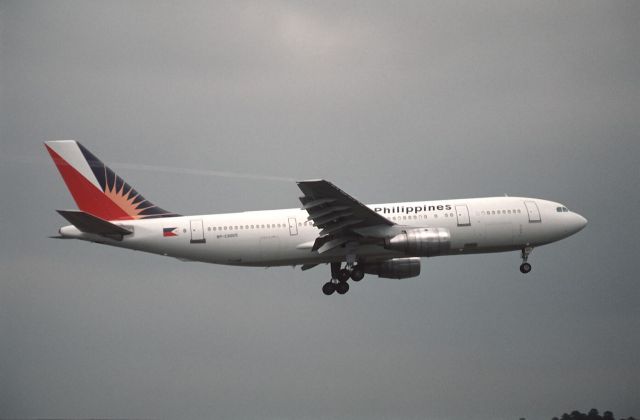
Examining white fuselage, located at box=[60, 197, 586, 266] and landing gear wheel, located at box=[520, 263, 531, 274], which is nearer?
white fuselage, located at box=[60, 197, 586, 266]

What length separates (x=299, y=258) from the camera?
57.3 meters

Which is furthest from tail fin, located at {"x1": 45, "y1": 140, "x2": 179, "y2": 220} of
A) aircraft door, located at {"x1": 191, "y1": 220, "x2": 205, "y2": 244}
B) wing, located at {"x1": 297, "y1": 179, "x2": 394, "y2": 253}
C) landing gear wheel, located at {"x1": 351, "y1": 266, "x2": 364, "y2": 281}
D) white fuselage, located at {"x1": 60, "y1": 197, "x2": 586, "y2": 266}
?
landing gear wheel, located at {"x1": 351, "y1": 266, "x2": 364, "y2": 281}

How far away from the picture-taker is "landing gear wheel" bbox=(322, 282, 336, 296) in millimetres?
60094

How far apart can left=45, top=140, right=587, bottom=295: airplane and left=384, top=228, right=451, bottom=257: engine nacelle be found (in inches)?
2.3

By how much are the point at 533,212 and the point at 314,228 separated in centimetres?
1401

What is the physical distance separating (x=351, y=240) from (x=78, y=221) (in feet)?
53.3

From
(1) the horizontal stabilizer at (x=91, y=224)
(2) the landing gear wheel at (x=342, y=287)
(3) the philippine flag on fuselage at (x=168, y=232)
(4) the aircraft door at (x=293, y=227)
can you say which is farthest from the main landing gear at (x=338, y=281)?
(1) the horizontal stabilizer at (x=91, y=224)

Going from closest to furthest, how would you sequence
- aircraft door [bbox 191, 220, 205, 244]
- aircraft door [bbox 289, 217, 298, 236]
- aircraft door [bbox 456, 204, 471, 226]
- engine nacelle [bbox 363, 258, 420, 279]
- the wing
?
the wing < aircraft door [bbox 191, 220, 205, 244] < aircraft door [bbox 289, 217, 298, 236] < aircraft door [bbox 456, 204, 471, 226] < engine nacelle [bbox 363, 258, 420, 279]

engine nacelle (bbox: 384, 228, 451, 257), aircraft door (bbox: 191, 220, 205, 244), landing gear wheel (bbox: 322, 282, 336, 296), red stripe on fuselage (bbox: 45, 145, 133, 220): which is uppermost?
red stripe on fuselage (bbox: 45, 145, 133, 220)

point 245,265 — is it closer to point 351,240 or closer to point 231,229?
point 231,229

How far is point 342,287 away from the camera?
197 feet

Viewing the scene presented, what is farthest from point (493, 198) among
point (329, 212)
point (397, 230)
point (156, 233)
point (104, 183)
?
point (104, 183)

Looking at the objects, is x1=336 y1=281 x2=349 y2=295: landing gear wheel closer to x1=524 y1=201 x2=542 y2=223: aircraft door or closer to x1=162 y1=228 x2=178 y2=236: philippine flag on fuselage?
x1=162 y1=228 x2=178 y2=236: philippine flag on fuselage

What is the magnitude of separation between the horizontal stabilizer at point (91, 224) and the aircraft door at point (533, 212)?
24.8 metres
